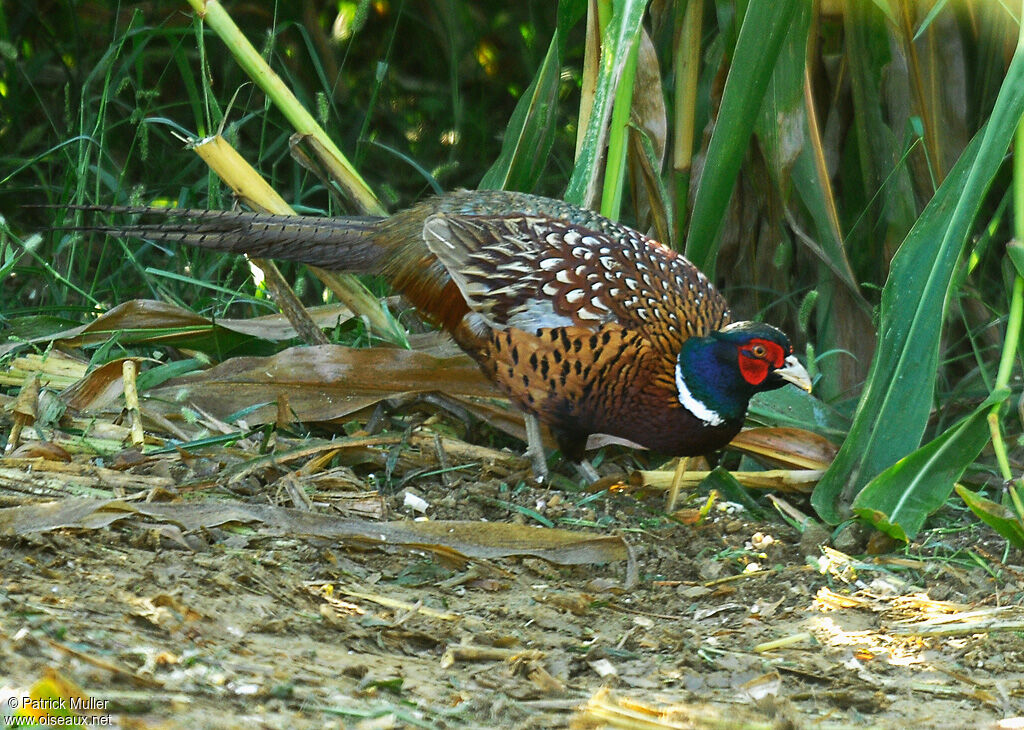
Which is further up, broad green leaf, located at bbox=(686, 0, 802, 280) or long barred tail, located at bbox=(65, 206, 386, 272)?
broad green leaf, located at bbox=(686, 0, 802, 280)

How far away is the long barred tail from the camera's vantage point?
11.8 feet

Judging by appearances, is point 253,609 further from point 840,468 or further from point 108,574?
point 840,468

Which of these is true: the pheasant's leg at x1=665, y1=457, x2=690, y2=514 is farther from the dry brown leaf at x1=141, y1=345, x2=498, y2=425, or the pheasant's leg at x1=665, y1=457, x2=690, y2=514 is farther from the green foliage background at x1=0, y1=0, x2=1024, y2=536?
the dry brown leaf at x1=141, y1=345, x2=498, y2=425

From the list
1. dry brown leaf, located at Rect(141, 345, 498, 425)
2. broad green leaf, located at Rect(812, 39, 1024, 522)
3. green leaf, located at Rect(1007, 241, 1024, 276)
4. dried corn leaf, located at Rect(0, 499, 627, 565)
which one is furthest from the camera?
dry brown leaf, located at Rect(141, 345, 498, 425)

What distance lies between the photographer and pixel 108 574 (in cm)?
226

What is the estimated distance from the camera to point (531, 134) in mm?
4047

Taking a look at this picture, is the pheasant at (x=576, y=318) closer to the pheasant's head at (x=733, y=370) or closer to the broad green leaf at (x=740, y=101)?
the pheasant's head at (x=733, y=370)

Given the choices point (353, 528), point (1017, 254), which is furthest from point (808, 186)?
point (353, 528)

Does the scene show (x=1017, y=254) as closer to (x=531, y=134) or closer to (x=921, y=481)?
(x=921, y=481)

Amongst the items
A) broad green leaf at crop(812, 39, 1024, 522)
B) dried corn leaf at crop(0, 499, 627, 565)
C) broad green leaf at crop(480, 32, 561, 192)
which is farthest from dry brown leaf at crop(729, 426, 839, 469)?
broad green leaf at crop(480, 32, 561, 192)

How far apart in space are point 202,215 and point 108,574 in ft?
5.34

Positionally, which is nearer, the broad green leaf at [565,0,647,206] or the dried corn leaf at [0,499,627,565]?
the dried corn leaf at [0,499,627,565]

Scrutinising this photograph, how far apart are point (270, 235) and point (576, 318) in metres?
1.03

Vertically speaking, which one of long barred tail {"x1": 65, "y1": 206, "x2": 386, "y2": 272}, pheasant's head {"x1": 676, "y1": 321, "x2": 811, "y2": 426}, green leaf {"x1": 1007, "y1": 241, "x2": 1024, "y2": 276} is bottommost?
pheasant's head {"x1": 676, "y1": 321, "x2": 811, "y2": 426}
